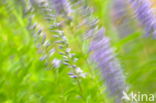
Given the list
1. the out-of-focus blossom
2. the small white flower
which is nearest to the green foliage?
the small white flower

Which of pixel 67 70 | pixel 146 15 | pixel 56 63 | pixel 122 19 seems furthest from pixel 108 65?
pixel 122 19

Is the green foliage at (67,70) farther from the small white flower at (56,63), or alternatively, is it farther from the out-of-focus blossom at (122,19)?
the out-of-focus blossom at (122,19)

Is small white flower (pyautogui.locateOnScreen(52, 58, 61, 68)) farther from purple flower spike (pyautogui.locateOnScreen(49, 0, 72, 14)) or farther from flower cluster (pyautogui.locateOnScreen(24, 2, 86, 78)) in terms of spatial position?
purple flower spike (pyautogui.locateOnScreen(49, 0, 72, 14))

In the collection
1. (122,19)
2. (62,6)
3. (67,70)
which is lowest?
(67,70)

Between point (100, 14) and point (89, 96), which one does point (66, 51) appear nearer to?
point (89, 96)

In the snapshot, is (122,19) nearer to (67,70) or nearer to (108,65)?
(67,70)

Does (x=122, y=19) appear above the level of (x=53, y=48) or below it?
above

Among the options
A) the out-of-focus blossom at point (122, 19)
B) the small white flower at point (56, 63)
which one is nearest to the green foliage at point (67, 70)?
the small white flower at point (56, 63)
